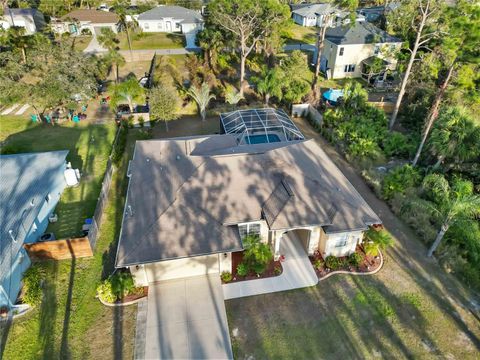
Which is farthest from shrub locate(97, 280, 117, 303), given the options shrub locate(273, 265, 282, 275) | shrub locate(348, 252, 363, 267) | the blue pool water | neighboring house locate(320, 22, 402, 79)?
neighboring house locate(320, 22, 402, 79)

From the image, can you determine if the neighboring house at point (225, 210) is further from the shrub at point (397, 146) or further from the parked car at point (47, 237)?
the shrub at point (397, 146)

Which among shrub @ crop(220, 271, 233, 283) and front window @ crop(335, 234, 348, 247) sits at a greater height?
front window @ crop(335, 234, 348, 247)

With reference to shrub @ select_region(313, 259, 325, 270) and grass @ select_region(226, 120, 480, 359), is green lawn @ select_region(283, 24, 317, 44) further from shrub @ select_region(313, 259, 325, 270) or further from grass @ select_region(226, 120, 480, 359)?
grass @ select_region(226, 120, 480, 359)

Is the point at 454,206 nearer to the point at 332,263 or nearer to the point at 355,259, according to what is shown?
the point at 355,259

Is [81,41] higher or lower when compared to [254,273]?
higher

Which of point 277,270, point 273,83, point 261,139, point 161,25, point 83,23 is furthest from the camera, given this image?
point 161,25

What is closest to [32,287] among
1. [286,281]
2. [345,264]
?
[286,281]
